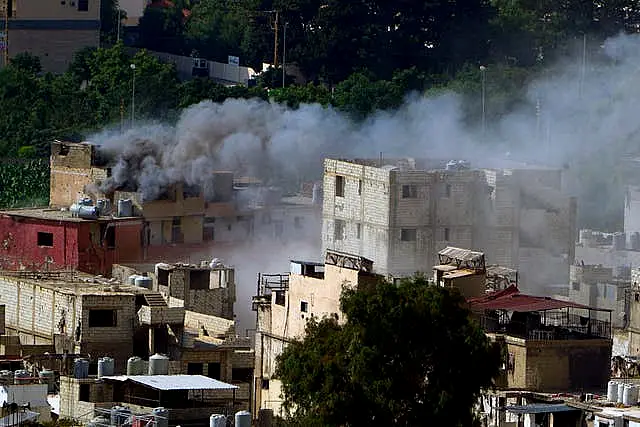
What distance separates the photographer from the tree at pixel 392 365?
4550 cm

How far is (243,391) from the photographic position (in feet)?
168

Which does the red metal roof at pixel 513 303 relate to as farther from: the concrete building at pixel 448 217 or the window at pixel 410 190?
the window at pixel 410 190

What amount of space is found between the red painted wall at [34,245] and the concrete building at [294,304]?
7503mm

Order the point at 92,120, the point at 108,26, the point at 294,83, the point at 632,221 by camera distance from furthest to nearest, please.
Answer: the point at 108,26, the point at 294,83, the point at 92,120, the point at 632,221

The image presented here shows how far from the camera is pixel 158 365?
49000 mm

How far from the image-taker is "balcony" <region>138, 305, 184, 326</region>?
52.8m

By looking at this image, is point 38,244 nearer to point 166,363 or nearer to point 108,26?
point 166,363

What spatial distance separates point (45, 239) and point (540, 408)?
19435 mm

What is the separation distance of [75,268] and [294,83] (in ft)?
132

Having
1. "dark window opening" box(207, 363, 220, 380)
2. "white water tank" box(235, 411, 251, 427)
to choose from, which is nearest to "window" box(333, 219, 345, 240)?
"dark window opening" box(207, 363, 220, 380)

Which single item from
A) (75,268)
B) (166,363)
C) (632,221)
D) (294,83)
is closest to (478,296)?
(166,363)

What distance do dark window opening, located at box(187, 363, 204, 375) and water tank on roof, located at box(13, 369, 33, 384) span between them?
130 inches

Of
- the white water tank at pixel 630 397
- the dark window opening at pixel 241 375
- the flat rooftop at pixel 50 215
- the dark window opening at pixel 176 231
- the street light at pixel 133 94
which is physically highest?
the street light at pixel 133 94

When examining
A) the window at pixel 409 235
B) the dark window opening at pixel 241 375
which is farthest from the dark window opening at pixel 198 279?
the dark window opening at pixel 241 375
